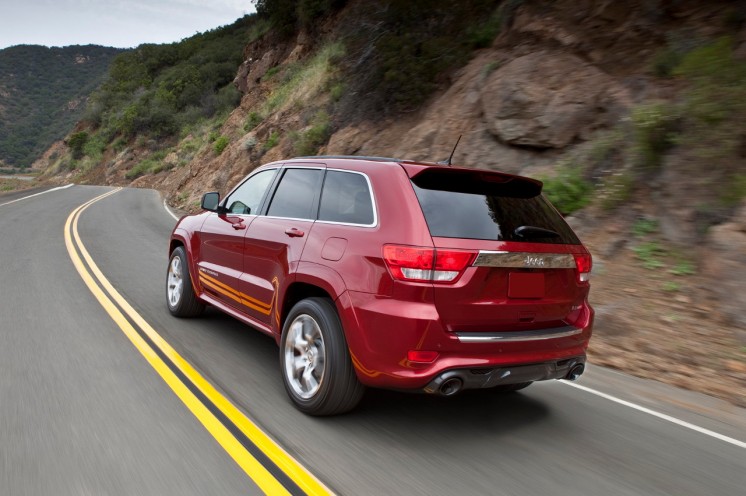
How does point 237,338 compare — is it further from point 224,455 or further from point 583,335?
point 583,335

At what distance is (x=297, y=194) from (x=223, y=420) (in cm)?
182

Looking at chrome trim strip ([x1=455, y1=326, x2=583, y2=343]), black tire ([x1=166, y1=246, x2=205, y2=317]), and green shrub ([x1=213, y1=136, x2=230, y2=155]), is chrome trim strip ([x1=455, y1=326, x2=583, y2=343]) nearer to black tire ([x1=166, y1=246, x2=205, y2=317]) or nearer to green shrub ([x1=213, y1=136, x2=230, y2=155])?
black tire ([x1=166, y1=246, x2=205, y2=317])

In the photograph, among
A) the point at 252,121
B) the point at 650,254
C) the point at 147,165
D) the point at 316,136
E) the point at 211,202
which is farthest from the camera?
the point at 147,165

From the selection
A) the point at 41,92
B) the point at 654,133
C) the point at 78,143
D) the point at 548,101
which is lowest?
the point at 78,143

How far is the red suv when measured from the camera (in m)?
3.54

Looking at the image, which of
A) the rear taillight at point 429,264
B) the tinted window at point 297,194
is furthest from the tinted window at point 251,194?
the rear taillight at point 429,264

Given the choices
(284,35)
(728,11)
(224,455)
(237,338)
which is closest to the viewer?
(224,455)

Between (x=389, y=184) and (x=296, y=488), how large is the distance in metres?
1.90

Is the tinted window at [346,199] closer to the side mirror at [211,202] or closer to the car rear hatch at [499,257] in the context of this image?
the car rear hatch at [499,257]

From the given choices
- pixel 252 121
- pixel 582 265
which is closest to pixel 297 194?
pixel 582 265

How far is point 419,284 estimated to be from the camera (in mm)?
3520

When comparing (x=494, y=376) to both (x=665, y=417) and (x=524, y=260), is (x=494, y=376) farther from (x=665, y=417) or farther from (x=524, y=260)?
(x=665, y=417)

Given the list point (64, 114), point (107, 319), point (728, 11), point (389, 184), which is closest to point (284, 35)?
point (728, 11)

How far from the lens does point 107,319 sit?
20.5 ft
